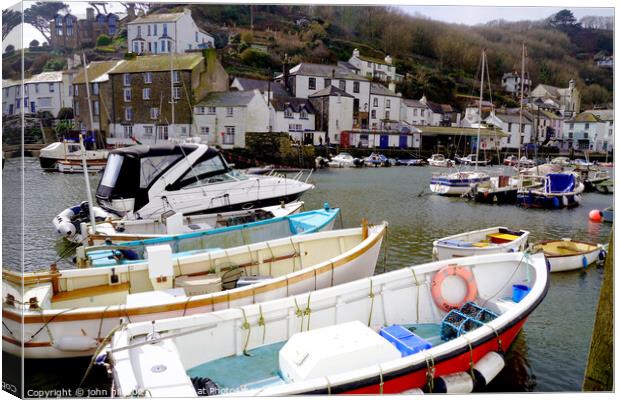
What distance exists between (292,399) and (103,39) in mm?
12429

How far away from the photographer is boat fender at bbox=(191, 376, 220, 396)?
13.1ft

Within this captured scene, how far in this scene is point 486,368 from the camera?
4551 mm

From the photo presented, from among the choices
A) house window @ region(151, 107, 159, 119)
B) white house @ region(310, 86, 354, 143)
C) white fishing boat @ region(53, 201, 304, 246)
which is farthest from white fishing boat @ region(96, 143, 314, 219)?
house window @ region(151, 107, 159, 119)

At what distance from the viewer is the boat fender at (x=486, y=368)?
14.7ft

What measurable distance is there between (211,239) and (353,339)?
157 inches

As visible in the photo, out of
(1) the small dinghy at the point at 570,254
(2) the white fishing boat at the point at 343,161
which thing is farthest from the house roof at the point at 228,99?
(1) the small dinghy at the point at 570,254

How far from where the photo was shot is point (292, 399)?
3611 mm

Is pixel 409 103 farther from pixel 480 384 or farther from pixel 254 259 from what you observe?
pixel 480 384

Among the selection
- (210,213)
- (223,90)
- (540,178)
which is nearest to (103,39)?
(210,213)

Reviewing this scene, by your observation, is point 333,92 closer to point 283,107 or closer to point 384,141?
point 283,107

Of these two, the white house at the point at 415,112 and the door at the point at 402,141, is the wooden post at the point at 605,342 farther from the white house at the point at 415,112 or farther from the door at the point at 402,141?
the door at the point at 402,141

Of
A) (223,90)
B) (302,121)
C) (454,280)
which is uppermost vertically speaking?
(223,90)

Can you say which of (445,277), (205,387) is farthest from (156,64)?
(205,387)

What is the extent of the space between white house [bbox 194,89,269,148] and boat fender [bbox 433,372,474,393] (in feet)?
52.1
